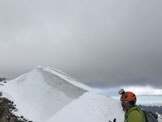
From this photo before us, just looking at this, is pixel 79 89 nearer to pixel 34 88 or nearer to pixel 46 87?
pixel 46 87

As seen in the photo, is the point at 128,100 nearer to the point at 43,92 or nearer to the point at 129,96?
the point at 129,96

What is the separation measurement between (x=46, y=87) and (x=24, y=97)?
3.63 meters

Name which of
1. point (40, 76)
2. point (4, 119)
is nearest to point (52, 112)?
point (40, 76)

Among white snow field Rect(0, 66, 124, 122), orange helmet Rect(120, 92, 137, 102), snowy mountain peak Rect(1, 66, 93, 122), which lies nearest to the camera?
orange helmet Rect(120, 92, 137, 102)

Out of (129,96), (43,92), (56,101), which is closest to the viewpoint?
(129,96)

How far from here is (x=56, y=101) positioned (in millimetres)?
25000

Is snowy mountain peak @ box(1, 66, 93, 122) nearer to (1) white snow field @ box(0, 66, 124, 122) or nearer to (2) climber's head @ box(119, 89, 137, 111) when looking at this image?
(1) white snow field @ box(0, 66, 124, 122)

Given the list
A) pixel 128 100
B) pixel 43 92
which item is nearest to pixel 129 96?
pixel 128 100

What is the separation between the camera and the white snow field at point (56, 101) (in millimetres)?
19594

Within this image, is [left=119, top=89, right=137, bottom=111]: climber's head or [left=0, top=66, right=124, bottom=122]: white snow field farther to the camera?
[left=0, top=66, right=124, bottom=122]: white snow field

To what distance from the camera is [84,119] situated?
18594mm

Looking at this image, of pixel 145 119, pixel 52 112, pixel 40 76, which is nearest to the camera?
pixel 145 119

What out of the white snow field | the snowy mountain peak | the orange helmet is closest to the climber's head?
the orange helmet

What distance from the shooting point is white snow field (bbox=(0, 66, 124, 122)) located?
19.6 meters
